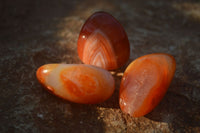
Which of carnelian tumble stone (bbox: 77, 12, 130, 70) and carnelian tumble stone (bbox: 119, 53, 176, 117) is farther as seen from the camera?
carnelian tumble stone (bbox: 77, 12, 130, 70)

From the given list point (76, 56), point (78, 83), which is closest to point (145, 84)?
point (78, 83)

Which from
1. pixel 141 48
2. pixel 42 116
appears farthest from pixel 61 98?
pixel 141 48

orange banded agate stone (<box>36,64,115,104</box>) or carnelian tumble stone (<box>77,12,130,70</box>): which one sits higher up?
carnelian tumble stone (<box>77,12,130,70</box>)

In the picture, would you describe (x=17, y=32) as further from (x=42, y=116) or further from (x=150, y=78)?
(x=150, y=78)

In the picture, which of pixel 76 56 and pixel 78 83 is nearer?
pixel 78 83

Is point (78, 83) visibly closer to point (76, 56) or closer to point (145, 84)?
point (145, 84)

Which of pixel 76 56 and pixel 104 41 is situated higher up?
pixel 104 41
